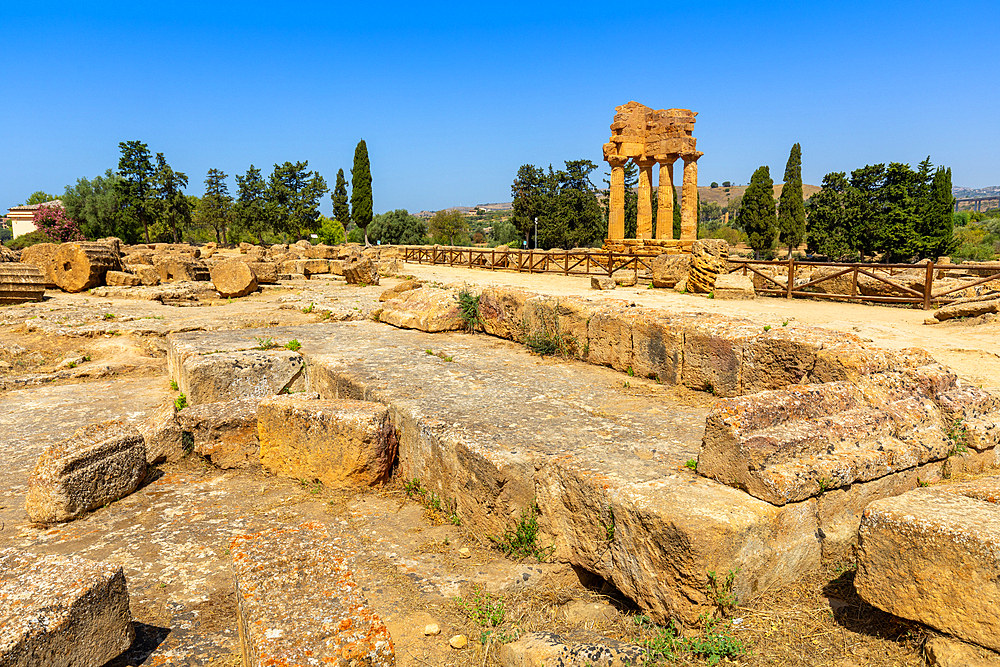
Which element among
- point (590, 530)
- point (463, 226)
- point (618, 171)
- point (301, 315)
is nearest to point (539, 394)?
point (590, 530)

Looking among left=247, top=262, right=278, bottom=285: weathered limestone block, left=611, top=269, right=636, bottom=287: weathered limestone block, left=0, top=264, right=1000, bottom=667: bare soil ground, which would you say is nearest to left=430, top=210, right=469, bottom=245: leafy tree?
left=611, top=269, right=636, bottom=287: weathered limestone block

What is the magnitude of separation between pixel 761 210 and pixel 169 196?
154 feet

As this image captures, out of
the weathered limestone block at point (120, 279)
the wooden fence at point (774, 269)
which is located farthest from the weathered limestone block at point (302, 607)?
the weathered limestone block at point (120, 279)

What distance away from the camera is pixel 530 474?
3.71m

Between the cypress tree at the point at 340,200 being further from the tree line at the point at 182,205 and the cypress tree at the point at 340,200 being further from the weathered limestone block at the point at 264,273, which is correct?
the weathered limestone block at the point at 264,273

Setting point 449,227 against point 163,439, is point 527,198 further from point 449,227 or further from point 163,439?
point 163,439

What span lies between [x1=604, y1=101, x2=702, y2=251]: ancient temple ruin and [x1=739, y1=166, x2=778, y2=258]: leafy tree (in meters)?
20.1

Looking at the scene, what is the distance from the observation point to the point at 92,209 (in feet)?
163

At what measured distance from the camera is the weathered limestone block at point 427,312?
27.5 ft

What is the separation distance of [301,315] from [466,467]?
8.22 metres

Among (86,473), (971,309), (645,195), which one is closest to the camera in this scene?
(86,473)

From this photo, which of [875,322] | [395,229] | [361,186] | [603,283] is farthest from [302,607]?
[395,229]

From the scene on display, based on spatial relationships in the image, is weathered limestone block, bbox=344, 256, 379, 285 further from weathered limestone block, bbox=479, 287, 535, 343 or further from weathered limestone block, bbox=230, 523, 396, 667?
weathered limestone block, bbox=230, 523, 396, 667

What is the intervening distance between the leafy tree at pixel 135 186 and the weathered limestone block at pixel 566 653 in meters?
51.6
